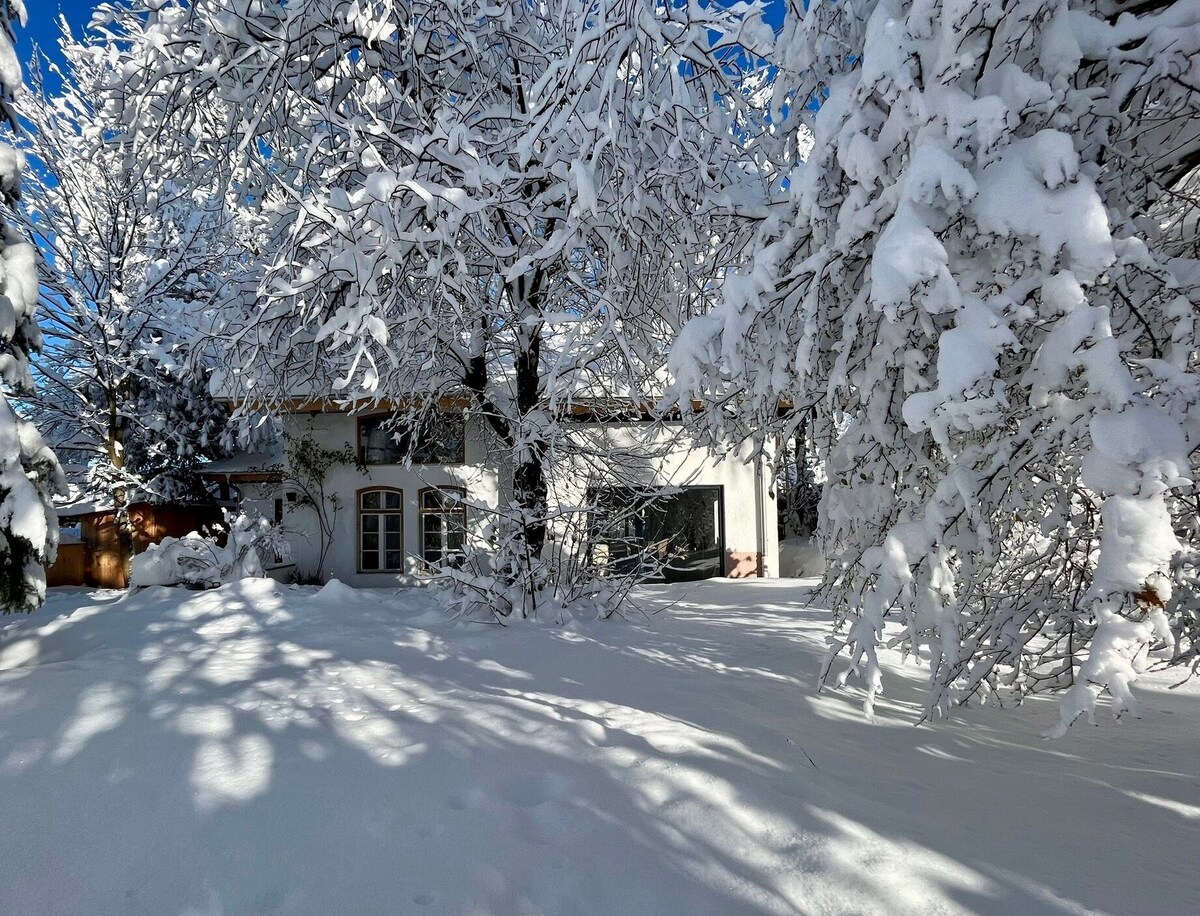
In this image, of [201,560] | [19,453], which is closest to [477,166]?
[19,453]

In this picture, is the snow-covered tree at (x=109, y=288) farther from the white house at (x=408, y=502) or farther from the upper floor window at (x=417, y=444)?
the upper floor window at (x=417, y=444)

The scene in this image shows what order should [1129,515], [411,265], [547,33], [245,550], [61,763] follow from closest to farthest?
1. [1129,515]
2. [61,763]
3. [411,265]
4. [547,33]
5. [245,550]

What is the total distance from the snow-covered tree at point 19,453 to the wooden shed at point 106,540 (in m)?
10.6

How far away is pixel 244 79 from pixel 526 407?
3.98m

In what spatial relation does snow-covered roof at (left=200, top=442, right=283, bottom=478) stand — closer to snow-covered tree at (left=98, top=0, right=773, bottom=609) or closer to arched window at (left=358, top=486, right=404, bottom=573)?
arched window at (left=358, top=486, right=404, bottom=573)

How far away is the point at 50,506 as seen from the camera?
553cm

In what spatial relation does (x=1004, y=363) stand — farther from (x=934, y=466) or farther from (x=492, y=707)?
(x=492, y=707)

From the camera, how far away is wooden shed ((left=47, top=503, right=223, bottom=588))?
1516 centimetres

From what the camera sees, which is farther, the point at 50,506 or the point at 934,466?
the point at 50,506

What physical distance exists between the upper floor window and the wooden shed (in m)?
5.50

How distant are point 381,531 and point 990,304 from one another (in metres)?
12.4

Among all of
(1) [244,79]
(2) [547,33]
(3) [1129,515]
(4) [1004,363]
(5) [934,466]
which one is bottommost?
(3) [1129,515]

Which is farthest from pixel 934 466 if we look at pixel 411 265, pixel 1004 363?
pixel 411 265

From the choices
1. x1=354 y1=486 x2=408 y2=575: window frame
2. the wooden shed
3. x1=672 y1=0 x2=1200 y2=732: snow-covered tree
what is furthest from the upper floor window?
x1=672 y1=0 x2=1200 y2=732: snow-covered tree
